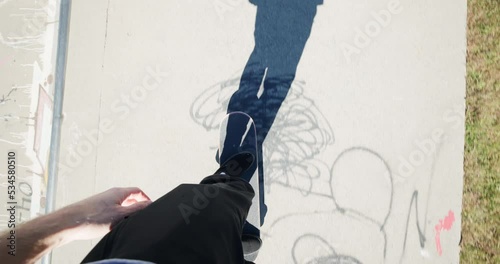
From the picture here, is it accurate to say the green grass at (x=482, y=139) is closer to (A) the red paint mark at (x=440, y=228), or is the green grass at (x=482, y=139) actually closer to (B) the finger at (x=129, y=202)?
(A) the red paint mark at (x=440, y=228)

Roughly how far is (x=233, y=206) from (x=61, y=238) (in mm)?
711

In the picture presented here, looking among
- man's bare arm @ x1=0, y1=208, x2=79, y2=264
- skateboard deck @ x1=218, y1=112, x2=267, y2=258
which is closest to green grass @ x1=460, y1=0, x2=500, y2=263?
skateboard deck @ x1=218, y1=112, x2=267, y2=258

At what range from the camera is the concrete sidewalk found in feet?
7.19

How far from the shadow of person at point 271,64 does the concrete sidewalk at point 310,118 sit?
0.06 meters

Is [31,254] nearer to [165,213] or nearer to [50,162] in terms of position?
[165,213]

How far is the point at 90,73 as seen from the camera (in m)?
2.40

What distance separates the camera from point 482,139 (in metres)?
2.18

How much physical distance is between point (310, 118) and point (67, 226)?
147cm

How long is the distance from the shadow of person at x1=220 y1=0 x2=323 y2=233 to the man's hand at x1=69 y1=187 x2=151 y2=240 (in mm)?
→ 837

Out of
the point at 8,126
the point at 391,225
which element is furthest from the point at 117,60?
the point at 391,225

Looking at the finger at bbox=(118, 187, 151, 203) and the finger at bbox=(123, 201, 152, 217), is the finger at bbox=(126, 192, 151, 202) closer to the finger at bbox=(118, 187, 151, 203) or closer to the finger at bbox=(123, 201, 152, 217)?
the finger at bbox=(118, 187, 151, 203)

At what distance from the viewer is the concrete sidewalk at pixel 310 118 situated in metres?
2.19

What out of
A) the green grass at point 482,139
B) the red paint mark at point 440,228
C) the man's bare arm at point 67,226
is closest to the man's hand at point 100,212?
the man's bare arm at point 67,226

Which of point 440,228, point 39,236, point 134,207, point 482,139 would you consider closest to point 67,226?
point 39,236
